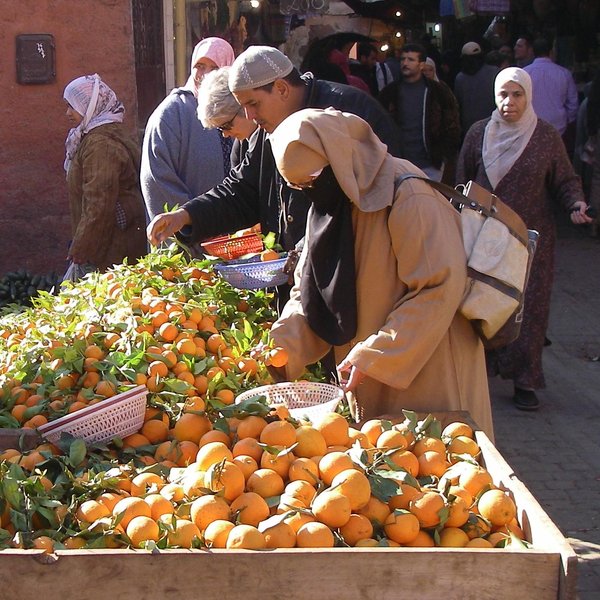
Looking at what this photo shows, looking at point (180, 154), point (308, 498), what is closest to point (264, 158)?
point (180, 154)

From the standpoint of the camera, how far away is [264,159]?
4.34 m

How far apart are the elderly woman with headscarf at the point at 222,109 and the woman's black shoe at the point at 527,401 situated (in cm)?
254

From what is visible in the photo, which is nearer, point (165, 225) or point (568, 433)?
point (165, 225)

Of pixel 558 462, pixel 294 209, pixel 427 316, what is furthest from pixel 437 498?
pixel 558 462

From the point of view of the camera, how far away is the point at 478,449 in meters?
2.72

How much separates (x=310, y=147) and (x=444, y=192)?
497 mm

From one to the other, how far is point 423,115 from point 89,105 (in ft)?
10.3

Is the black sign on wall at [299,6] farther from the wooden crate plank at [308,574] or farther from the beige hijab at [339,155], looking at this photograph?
the wooden crate plank at [308,574]

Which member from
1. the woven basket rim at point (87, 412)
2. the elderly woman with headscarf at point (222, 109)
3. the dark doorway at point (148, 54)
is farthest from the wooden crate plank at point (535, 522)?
the dark doorway at point (148, 54)

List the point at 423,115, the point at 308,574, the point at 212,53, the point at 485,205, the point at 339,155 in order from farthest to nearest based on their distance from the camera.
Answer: the point at 423,115
the point at 212,53
the point at 485,205
the point at 339,155
the point at 308,574

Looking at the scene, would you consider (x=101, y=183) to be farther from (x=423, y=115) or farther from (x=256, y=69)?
(x=423, y=115)

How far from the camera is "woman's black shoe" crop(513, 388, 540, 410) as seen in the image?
6.07m

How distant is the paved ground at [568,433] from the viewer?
4.46m

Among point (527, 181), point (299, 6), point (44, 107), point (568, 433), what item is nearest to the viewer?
point (568, 433)
